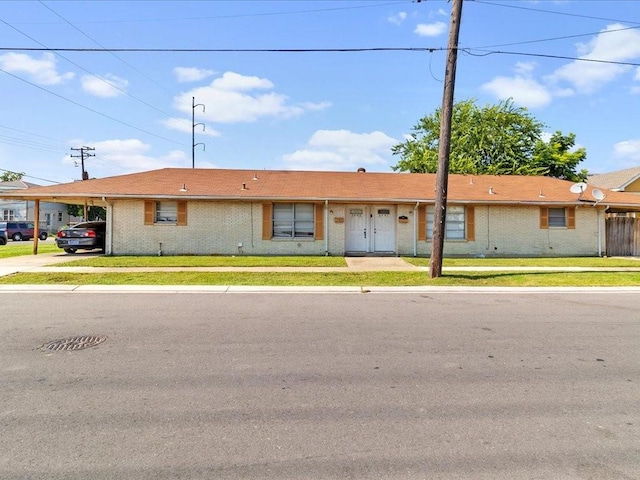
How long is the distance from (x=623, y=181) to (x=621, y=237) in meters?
16.3

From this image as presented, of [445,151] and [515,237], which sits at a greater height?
[445,151]

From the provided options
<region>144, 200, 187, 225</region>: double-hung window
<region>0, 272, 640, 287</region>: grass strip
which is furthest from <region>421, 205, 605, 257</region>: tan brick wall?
<region>144, 200, 187, 225</region>: double-hung window

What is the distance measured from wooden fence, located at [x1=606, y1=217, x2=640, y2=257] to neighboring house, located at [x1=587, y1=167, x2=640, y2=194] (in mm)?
13289

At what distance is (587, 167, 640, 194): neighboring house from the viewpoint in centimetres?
3250

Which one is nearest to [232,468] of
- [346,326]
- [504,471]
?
[504,471]

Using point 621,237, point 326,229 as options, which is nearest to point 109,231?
point 326,229

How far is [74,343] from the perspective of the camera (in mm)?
5828

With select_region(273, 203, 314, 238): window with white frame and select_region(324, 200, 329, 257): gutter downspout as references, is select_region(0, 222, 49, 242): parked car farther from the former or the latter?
select_region(324, 200, 329, 257): gutter downspout

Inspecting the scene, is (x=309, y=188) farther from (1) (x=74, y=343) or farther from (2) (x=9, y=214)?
(2) (x=9, y=214)

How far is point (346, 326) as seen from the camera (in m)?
6.92

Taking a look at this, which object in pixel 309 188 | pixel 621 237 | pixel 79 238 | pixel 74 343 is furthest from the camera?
pixel 621 237

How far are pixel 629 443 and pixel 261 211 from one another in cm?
1644

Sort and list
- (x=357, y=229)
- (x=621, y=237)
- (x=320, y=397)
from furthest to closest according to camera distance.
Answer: (x=621, y=237) < (x=357, y=229) < (x=320, y=397)

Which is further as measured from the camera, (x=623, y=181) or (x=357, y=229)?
(x=623, y=181)
